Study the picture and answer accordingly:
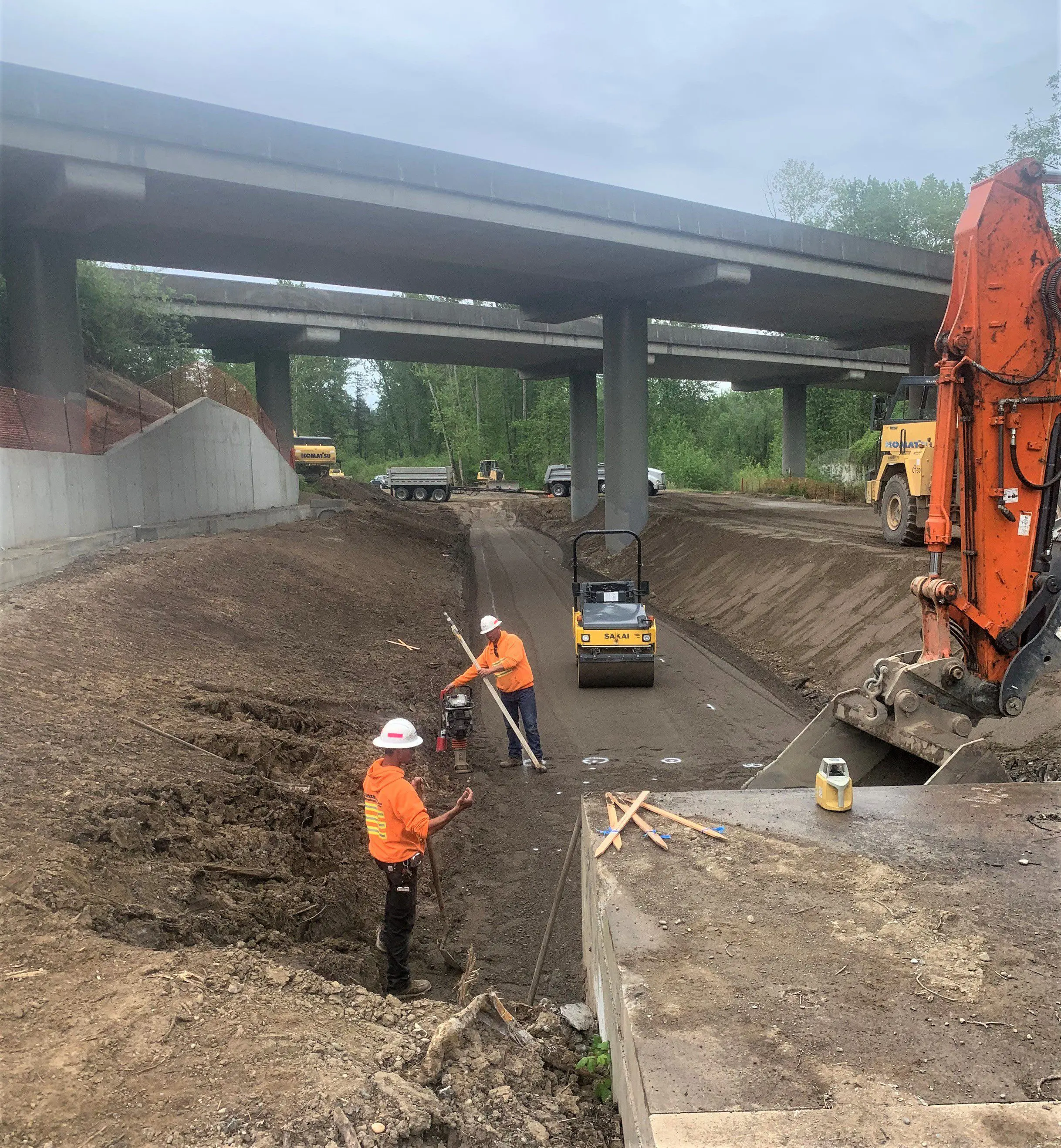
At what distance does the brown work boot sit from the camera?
223 inches

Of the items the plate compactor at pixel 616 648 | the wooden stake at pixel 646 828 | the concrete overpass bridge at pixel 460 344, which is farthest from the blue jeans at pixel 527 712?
the concrete overpass bridge at pixel 460 344

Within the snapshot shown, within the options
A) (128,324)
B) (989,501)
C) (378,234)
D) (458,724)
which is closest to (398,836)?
(458,724)

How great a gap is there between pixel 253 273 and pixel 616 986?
77.1 ft

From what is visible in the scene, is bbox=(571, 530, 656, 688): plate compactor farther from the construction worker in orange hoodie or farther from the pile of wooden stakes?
the construction worker in orange hoodie

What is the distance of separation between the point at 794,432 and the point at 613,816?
1960 inches

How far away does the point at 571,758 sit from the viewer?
10.0 metres

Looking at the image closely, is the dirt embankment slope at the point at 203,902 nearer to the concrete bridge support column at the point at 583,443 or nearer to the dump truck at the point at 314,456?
the concrete bridge support column at the point at 583,443

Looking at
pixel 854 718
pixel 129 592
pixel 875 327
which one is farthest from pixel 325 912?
pixel 875 327

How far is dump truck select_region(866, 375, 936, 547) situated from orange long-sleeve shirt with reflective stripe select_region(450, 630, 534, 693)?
28.9ft

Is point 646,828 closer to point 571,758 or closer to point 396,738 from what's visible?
point 396,738

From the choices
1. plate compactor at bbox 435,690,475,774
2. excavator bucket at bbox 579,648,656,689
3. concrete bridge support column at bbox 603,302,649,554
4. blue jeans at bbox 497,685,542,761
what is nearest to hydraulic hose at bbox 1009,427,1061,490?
blue jeans at bbox 497,685,542,761

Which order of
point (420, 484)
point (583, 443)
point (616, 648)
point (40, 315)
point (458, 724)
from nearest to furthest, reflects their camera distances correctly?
point (458, 724) < point (616, 648) < point (40, 315) < point (583, 443) < point (420, 484)

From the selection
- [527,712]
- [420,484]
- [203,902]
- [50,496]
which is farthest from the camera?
[420,484]

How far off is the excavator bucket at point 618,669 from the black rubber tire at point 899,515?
7766 millimetres
